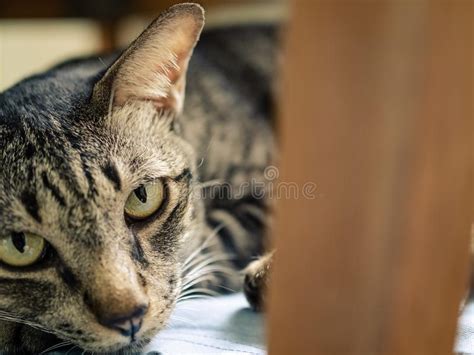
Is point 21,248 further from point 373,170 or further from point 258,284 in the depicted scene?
point 373,170

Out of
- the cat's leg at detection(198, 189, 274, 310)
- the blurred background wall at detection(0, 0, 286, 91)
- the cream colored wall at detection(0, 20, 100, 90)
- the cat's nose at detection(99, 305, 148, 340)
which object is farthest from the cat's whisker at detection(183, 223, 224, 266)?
the cream colored wall at detection(0, 20, 100, 90)

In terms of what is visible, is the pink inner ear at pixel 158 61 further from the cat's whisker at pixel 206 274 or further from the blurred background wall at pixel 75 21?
the blurred background wall at pixel 75 21

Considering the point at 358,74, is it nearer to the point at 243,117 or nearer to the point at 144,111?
the point at 144,111

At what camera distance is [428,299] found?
1.75 ft

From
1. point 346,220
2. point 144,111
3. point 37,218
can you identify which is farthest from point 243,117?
point 346,220

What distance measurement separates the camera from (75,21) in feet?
7.75

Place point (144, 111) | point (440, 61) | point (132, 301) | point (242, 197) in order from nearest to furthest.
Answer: point (440, 61), point (132, 301), point (144, 111), point (242, 197)

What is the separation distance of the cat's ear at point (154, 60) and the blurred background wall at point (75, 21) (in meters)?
0.78

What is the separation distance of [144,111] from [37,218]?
0.30 metres

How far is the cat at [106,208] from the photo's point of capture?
772 mm

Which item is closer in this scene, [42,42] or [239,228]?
[239,228]

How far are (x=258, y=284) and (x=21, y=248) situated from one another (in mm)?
368

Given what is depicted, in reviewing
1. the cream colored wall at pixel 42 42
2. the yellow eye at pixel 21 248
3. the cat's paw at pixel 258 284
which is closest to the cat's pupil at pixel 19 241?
the yellow eye at pixel 21 248

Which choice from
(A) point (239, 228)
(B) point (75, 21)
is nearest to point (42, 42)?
(B) point (75, 21)
